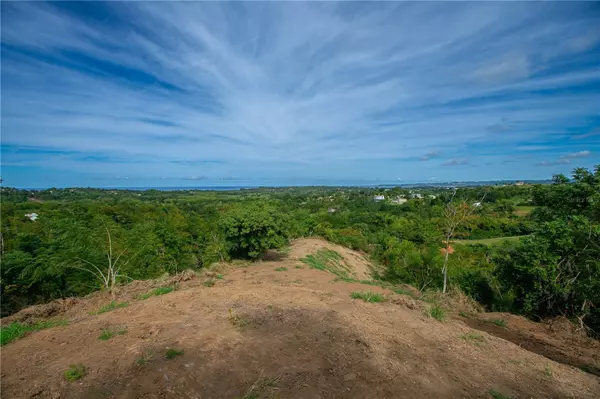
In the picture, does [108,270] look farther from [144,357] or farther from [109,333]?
[144,357]

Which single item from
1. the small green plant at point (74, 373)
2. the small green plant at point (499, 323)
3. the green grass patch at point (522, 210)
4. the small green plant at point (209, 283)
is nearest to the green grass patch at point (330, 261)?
the small green plant at point (209, 283)

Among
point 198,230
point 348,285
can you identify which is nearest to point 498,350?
point 348,285

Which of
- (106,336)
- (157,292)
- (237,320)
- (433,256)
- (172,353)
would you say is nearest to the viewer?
(172,353)

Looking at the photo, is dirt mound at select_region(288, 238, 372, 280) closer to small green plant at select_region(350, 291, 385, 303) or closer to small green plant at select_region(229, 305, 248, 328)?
small green plant at select_region(350, 291, 385, 303)

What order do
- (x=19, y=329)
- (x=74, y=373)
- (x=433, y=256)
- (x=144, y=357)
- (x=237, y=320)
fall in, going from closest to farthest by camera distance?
(x=74, y=373) → (x=144, y=357) → (x=19, y=329) → (x=237, y=320) → (x=433, y=256)

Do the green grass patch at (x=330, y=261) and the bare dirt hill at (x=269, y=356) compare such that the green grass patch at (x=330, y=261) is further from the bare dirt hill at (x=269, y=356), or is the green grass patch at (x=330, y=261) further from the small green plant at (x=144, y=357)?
the small green plant at (x=144, y=357)

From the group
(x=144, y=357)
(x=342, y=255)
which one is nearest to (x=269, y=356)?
(x=144, y=357)
